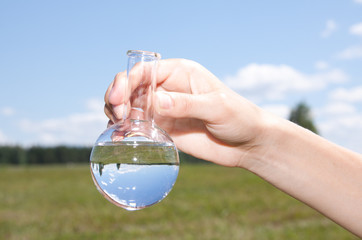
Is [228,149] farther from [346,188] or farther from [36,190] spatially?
[36,190]

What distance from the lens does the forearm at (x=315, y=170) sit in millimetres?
2082

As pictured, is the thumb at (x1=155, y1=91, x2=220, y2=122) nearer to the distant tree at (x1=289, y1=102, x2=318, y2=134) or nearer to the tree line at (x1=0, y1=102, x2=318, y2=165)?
the tree line at (x1=0, y1=102, x2=318, y2=165)

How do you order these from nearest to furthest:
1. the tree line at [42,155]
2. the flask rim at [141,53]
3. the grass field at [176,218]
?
the flask rim at [141,53]
the grass field at [176,218]
the tree line at [42,155]

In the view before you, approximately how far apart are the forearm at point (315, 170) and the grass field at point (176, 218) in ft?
19.0

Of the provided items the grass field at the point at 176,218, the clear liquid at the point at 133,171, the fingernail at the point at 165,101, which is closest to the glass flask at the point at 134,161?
the clear liquid at the point at 133,171

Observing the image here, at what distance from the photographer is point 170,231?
8281mm

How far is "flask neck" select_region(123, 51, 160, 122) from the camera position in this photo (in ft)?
5.71

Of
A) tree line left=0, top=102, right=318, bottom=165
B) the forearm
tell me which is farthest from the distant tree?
the forearm

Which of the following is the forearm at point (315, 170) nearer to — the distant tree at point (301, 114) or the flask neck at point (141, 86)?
the flask neck at point (141, 86)

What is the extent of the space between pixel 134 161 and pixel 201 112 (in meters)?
0.46

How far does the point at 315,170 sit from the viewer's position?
2.13m

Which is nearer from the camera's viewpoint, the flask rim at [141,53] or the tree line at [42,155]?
the flask rim at [141,53]

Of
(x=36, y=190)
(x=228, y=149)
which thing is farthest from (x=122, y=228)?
(x=36, y=190)

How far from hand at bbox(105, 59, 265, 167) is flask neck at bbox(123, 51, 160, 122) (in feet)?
0.18
